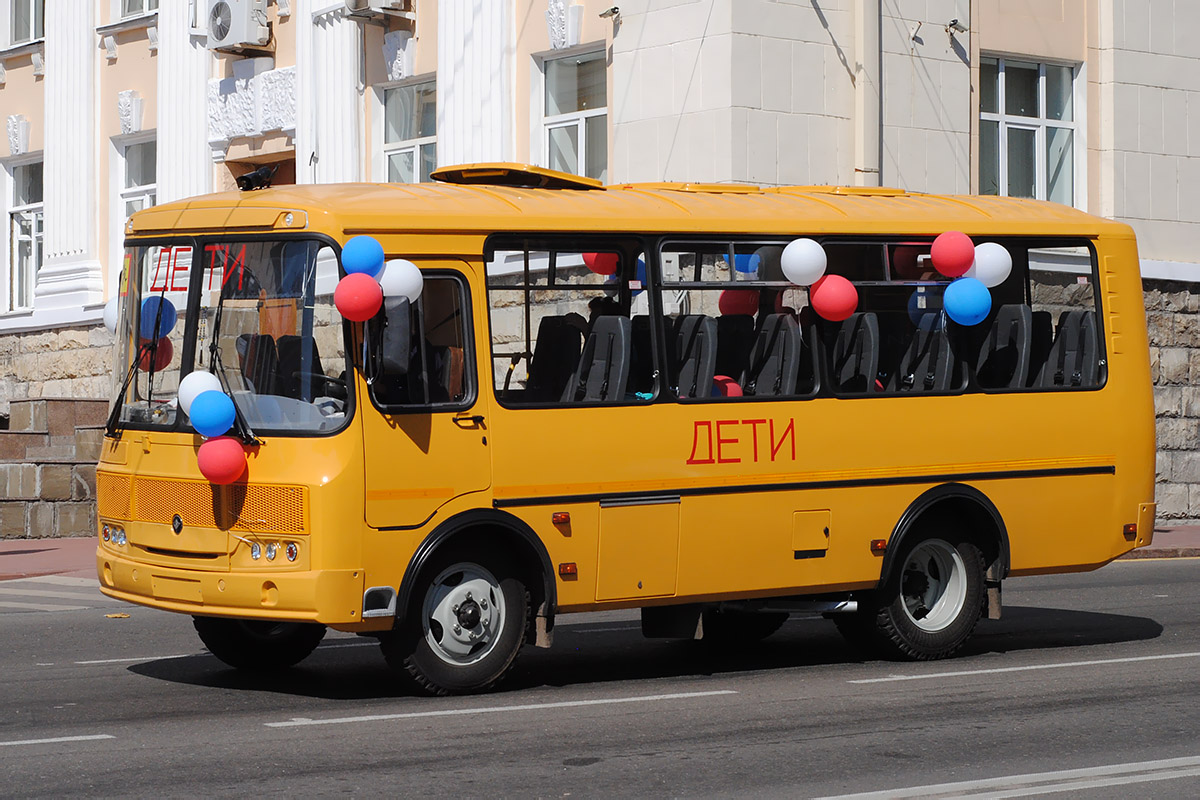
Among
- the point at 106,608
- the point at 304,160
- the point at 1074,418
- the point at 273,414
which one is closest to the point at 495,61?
the point at 304,160

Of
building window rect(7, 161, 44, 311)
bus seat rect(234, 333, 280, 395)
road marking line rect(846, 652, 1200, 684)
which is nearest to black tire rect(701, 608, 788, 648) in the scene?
road marking line rect(846, 652, 1200, 684)

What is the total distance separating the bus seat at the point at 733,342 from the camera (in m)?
11.1

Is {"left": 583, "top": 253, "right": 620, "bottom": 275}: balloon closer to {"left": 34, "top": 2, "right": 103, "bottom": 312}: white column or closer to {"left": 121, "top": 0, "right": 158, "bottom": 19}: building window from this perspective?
{"left": 121, "top": 0, "right": 158, "bottom": 19}: building window

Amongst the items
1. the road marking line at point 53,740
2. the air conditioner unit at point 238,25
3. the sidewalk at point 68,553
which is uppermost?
the air conditioner unit at point 238,25

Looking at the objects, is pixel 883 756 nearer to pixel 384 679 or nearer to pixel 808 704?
pixel 808 704

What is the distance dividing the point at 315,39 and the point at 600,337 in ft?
50.1

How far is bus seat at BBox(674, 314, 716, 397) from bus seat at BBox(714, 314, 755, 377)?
0.05m

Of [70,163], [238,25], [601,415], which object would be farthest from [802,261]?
[70,163]

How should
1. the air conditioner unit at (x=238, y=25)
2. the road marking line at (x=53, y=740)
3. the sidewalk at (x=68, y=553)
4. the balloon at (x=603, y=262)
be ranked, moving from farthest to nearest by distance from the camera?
the air conditioner unit at (x=238, y=25) < the sidewalk at (x=68, y=553) < the balloon at (x=603, y=262) < the road marking line at (x=53, y=740)

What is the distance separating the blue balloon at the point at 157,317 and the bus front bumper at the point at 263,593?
126cm

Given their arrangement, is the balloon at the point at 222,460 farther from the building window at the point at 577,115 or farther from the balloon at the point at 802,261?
the building window at the point at 577,115

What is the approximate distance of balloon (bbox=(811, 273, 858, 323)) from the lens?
11.4 m

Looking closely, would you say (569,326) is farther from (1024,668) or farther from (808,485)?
(1024,668)

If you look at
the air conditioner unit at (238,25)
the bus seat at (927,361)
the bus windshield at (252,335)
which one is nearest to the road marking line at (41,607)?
the bus windshield at (252,335)
